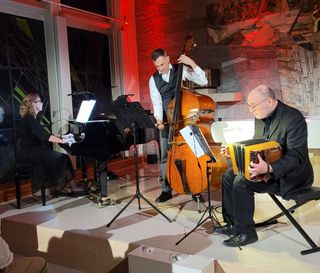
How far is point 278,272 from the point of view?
238 centimetres

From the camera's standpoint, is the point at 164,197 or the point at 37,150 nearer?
the point at 164,197

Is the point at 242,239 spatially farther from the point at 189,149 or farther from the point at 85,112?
the point at 85,112

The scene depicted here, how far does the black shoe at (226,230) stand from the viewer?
115 inches

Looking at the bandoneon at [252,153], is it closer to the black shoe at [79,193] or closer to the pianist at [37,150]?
the pianist at [37,150]

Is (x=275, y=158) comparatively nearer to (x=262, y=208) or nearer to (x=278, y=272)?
(x=278, y=272)

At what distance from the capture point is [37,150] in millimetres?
4309

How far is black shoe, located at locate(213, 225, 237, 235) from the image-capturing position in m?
2.93

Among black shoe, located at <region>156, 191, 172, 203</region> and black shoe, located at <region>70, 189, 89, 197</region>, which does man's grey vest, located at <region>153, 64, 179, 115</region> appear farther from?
black shoe, located at <region>70, 189, 89, 197</region>

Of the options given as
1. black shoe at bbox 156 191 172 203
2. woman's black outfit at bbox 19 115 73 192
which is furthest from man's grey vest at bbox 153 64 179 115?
woman's black outfit at bbox 19 115 73 192

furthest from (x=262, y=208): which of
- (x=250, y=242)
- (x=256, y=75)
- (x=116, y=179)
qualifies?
(x=256, y=75)

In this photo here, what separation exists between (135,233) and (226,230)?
0.72 m

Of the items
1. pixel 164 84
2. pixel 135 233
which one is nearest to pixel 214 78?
pixel 164 84

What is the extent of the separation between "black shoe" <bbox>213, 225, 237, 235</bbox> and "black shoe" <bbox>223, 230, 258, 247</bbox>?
0.05 meters

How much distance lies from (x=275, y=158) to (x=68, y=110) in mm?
3778
